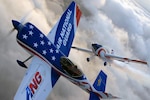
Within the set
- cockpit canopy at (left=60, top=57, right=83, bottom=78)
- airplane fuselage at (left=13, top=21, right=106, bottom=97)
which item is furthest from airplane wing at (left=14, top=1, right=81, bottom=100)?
cockpit canopy at (left=60, top=57, right=83, bottom=78)

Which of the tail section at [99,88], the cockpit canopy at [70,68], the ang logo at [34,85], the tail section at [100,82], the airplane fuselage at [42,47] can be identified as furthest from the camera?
the tail section at [100,82]

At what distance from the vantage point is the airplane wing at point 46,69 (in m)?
21.0

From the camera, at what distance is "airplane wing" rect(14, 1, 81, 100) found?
68.9ft

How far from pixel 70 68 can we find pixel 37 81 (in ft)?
9.13

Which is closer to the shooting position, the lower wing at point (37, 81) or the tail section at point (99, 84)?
the lower wing at point (37, 81)

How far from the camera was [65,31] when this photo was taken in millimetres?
25609

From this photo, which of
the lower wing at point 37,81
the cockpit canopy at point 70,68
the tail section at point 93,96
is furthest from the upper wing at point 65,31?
the tail section at point 93,96

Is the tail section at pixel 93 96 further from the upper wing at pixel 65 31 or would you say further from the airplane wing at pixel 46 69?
the upper wing at pixel 65 31

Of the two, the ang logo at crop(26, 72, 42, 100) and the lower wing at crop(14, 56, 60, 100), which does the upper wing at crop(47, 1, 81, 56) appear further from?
the ang logo at crop(26, 72, 42, 100)

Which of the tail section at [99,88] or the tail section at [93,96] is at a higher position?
the tail section at [99,88]

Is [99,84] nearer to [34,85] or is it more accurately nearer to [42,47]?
[42,47]

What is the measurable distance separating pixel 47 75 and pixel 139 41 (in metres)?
23.2

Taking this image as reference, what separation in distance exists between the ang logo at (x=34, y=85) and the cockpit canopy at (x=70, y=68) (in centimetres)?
206

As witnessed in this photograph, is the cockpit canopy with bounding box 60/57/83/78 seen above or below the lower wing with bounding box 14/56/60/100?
above
